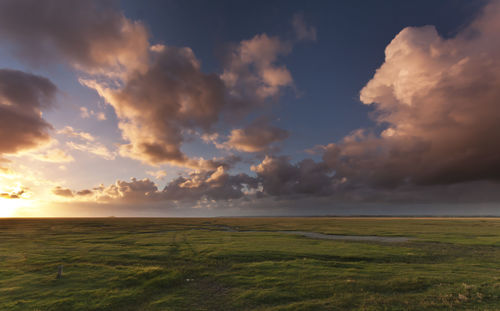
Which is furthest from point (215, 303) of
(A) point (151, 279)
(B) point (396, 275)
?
(B) point (396, 275)

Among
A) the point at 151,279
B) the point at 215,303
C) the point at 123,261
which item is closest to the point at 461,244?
the point at 215,303

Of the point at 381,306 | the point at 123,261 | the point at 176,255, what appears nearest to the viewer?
the point at 381,306

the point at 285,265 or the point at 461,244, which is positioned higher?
the point at 285,265

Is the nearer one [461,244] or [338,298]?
[338,298]

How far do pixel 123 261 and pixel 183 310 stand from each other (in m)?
24.5

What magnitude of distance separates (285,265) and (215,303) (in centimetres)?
1497

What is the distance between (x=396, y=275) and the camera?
28.4 metres

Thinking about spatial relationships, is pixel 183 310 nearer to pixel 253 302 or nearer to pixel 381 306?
pixel 253 302

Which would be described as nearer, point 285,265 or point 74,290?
point 74,290

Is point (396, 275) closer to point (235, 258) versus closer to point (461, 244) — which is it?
point (235, 258)

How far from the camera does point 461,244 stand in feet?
189

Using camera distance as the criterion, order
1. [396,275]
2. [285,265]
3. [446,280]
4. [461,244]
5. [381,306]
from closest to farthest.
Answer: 1. [381,306]
2. [446,280]
3. [396,275]
4. [285,265]
5. [461,244]

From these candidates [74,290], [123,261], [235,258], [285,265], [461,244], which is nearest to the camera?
[74,290]

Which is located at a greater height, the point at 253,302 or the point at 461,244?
the point at 253,302
